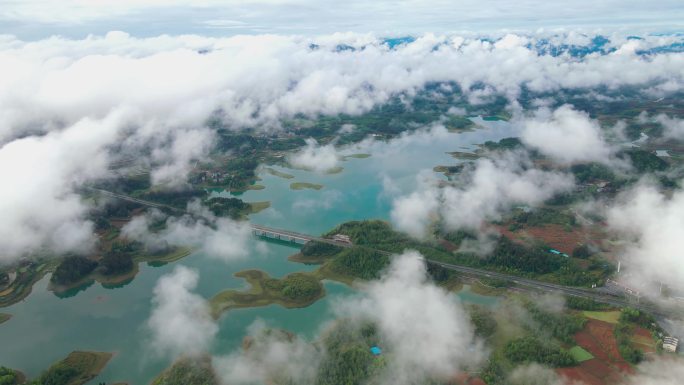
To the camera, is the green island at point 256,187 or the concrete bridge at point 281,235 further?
the green island at point 256,187

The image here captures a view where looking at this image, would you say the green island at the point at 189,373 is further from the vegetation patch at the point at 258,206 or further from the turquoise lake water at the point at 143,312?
the vegetation patch at the point at 258,206

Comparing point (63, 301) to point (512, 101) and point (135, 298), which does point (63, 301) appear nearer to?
point (135, 298)

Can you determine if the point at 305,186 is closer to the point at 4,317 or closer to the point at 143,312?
the point at 143,312

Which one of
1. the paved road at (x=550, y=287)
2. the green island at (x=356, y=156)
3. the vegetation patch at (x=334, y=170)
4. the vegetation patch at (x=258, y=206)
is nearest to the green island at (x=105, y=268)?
the vegetation patch at (x=258, y=206)

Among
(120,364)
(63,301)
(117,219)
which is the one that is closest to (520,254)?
(120,364)

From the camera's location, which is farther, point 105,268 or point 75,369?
point 105,268

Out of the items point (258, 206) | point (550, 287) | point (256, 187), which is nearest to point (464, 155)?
point (256, 187)
